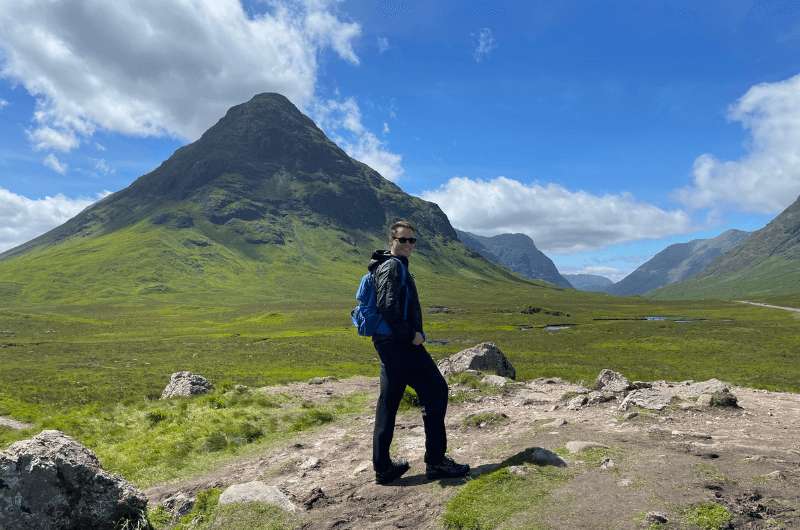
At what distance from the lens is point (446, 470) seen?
898cm

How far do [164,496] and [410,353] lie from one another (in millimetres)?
6690

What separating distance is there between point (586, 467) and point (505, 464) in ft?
4.91

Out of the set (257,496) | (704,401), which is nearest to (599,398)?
(704,401)

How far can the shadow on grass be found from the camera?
887cm

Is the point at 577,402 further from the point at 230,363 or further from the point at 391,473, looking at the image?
the point at 230,363

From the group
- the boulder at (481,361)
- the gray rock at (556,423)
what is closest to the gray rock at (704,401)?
the gray rock at (556,423)

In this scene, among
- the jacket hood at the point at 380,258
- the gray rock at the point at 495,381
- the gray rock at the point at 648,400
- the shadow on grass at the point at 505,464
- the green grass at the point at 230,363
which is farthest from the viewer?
the gray rock at the point at 495,381

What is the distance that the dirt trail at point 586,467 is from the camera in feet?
23.7

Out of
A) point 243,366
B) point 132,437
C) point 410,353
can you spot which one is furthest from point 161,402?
point 243,366

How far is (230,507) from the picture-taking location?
28.1 feet

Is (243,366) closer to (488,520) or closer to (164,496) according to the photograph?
(164,496)

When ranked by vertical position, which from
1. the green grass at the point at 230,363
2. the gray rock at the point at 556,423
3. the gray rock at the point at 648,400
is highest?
the gray rock at the point at 648,400

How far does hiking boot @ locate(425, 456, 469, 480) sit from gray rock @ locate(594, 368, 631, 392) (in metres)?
10.1

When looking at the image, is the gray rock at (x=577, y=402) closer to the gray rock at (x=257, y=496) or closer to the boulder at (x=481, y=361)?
the gray rock at (x=257, y=496)
